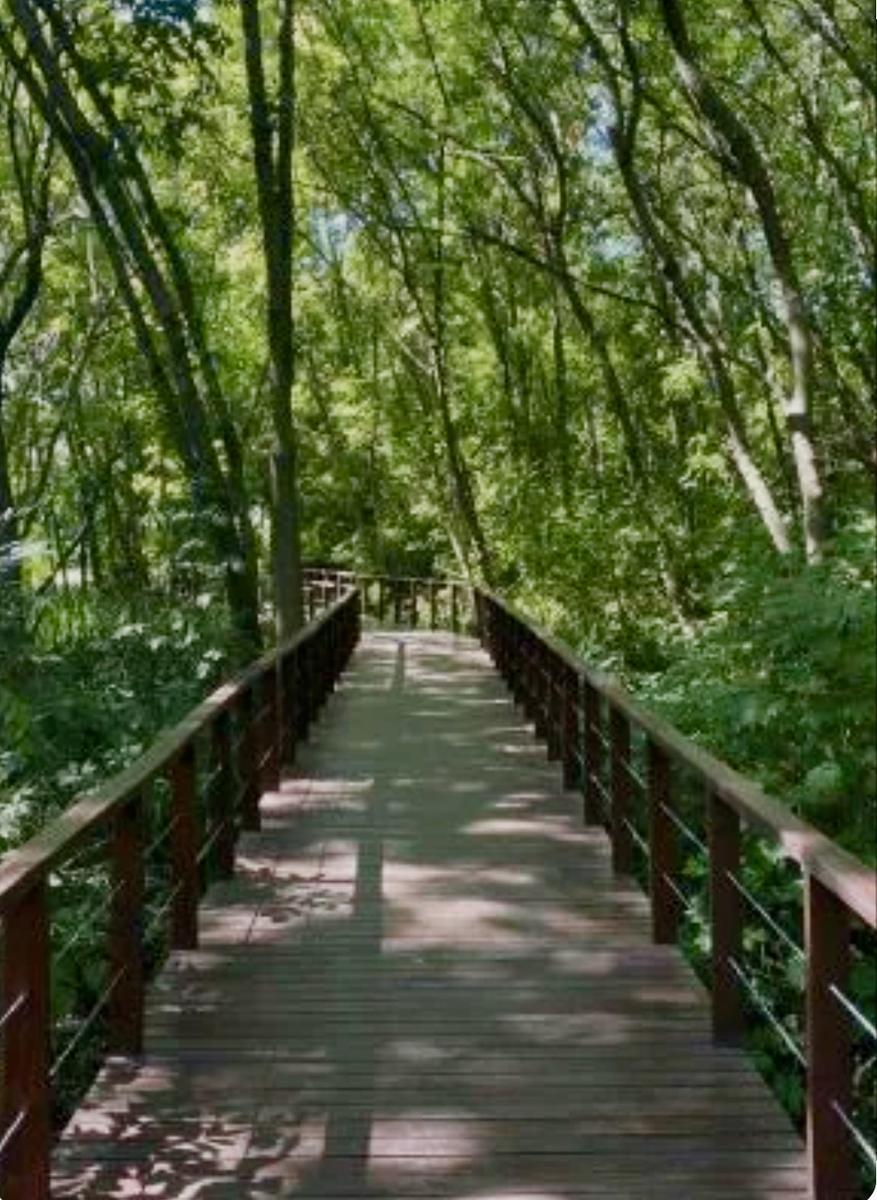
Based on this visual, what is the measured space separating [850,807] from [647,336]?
55.5ft

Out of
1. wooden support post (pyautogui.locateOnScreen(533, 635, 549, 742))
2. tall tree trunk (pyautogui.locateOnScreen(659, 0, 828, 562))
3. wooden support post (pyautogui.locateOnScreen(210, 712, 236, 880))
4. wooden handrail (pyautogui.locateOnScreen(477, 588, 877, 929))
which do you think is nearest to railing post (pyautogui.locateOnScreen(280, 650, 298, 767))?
wooden support post (pyautogui.locateOnScreen(533, 635, 549, 742))

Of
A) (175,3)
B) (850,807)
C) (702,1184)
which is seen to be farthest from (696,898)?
(175,3)

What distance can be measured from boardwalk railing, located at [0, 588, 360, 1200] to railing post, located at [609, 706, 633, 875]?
5.55ft

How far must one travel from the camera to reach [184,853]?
6.02 m

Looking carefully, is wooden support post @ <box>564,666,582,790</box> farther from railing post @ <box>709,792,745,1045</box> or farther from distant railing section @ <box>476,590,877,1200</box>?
railing post @ <box>709,792,745,1045</box>

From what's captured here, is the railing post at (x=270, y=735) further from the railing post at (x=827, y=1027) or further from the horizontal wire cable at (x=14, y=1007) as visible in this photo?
the railing post at (x=827, y=1027)

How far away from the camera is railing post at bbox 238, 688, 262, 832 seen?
8367mm

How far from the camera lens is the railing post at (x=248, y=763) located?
27.5ft

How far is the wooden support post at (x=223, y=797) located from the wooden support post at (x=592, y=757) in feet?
5.98

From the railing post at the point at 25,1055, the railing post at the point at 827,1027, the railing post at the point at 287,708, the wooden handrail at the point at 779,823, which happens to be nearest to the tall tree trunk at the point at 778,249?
the wooden handrail at the point at 779,823

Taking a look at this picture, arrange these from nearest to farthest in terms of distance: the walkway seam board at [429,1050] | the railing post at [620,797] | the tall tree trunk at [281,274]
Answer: the walkway seam board at [429,1050] < the railing post at [620,797] < the tall tree trunk at [281,274]

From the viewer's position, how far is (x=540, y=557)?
19.6 metres

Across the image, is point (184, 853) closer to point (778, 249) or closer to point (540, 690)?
point (778, 249)

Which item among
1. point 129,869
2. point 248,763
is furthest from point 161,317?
point 129,869
